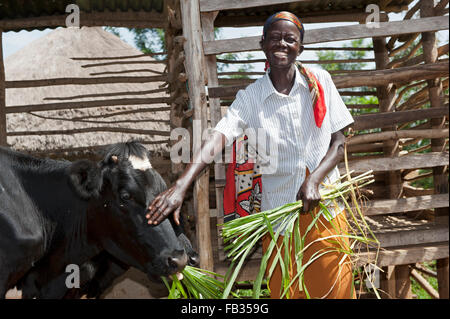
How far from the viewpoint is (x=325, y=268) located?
2242 millimetres

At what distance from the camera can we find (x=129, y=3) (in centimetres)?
593

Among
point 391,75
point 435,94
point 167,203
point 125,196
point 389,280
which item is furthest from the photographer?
point 389,280

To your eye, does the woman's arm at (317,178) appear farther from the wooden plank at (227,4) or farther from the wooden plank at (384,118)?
the wooden plank at (227,4)

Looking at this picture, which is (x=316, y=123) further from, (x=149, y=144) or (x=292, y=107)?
(x=149, y=144)

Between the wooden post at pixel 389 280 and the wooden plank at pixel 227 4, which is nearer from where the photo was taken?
the wooden plank at pixel 227 4

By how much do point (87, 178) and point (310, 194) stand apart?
140 centimetres

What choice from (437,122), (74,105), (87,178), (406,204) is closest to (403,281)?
(406,204)

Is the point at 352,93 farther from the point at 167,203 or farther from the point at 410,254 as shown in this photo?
the point at 167,203

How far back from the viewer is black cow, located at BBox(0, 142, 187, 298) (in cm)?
253

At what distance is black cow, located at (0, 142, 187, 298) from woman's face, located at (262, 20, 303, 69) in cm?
96

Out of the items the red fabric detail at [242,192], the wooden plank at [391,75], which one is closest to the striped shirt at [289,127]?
the red fabric detail at [242,192]


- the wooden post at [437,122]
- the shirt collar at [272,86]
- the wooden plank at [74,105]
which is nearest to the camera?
the shirt collar at [272,86]

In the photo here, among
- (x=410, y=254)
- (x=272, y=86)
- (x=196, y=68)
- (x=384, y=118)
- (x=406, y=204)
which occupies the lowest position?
(x=410, y=254)

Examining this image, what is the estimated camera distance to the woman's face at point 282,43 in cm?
224
